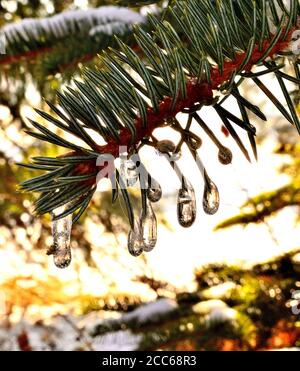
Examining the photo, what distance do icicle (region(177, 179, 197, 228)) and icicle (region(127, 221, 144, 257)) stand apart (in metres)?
0.02

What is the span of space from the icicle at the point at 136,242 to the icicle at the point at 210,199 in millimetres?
38

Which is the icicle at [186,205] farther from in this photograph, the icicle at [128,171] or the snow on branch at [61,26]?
the snow on branch at [61,26]

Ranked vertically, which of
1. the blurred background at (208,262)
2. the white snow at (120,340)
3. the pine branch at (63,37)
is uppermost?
the pine branch at (63,37)

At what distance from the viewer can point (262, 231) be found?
0.96 meters

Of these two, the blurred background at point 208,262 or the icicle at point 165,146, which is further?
the blurred background at point 208,262

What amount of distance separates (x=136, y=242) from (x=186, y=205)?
0.03 m

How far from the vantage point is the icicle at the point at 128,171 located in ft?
0.85

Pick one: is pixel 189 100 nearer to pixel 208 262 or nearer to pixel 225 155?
pixel 225 155

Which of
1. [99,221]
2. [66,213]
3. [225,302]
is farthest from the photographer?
[99,221]

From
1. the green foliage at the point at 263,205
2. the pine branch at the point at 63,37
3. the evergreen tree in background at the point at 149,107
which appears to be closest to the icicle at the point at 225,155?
the evergreen tree in background at the point at 149,107

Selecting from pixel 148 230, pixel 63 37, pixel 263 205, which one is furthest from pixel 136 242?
pixel 263 205

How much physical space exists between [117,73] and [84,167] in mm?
59
